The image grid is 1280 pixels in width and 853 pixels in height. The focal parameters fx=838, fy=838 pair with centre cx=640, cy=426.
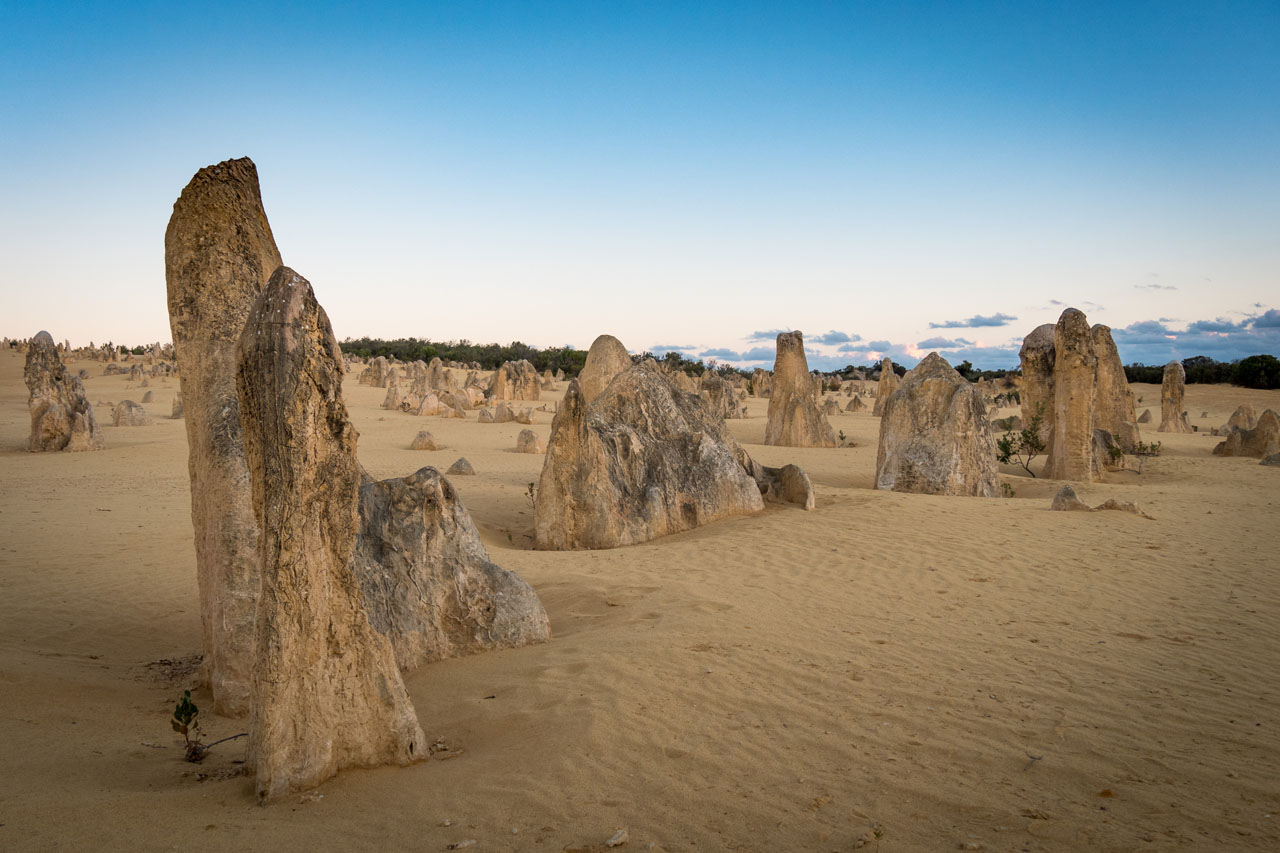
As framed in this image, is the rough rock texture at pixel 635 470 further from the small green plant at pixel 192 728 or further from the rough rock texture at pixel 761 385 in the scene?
the rough rock texture at pixel 761 385

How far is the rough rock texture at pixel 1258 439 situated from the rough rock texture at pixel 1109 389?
2055 mm

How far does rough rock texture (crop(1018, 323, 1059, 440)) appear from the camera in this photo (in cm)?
2019

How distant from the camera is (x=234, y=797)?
369 cm

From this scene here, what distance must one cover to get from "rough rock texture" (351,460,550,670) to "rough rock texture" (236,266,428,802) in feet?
5.26

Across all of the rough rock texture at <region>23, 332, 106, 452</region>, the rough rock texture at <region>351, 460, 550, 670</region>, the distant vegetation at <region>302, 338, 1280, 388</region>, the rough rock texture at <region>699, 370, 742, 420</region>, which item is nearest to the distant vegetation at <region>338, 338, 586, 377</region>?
the distant vegetation at <region>302, 338, 1280, 388</region>

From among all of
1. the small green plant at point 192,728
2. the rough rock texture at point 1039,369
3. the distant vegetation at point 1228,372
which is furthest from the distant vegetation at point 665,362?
the small green plant at point 192,728

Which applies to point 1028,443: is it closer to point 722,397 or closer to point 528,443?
point 528,443

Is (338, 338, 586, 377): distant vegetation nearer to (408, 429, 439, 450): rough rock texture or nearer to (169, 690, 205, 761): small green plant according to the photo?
(408, 429, 439, 450): rough rock texture

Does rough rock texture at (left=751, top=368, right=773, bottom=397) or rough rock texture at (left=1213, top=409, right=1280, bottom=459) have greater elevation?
rough rock texture at (left=751, top=368, right=773, bottom=397)

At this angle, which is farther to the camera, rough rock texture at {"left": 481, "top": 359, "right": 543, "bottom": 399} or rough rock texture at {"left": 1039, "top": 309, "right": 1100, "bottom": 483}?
rough rock texture at {"left": 481, "top": 359, "right": 543, "bottom": 399}

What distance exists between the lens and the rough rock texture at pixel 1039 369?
66.2ft

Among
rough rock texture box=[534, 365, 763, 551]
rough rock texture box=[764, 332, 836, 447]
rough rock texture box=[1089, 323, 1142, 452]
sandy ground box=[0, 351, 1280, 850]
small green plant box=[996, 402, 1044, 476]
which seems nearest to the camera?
sandy ground box=[0, 351, 1280, 850]

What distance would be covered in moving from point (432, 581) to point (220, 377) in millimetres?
1966

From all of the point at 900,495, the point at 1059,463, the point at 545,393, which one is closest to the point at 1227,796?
the point at 900,495
